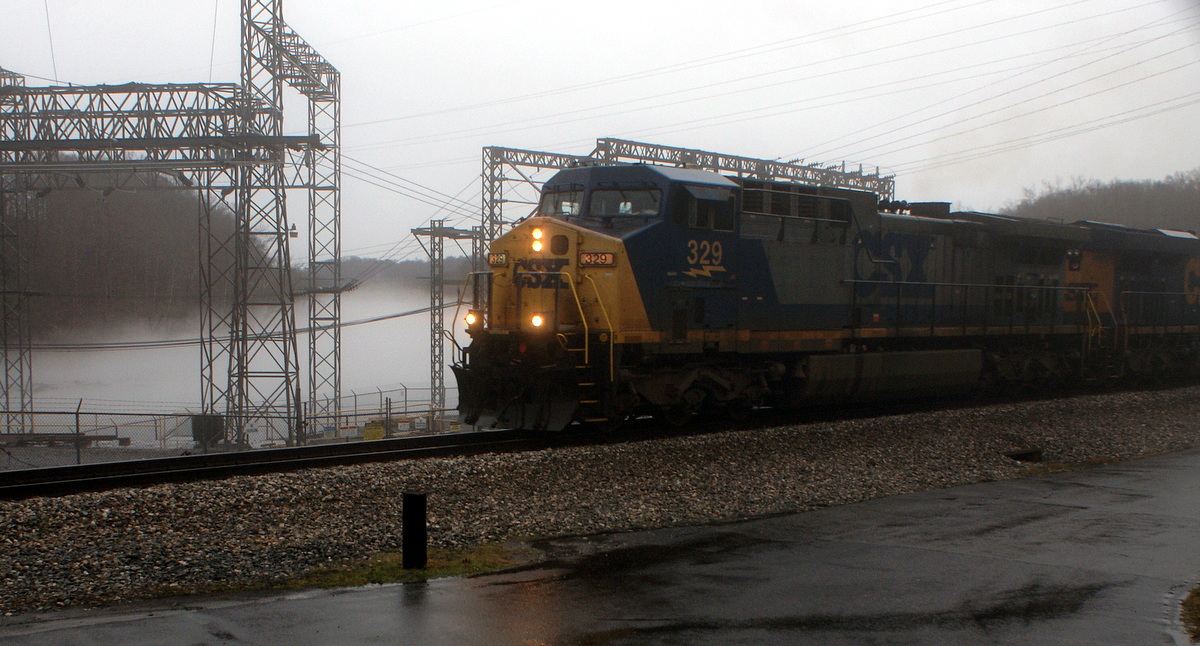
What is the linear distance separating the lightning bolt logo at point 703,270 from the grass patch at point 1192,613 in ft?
24.4

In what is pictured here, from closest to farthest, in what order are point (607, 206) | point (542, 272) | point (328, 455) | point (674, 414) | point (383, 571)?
1. point (383, 571)
2. point (328, 455)
3. point (542, 272)
4. point (607, 206)
5. point (674, 414)

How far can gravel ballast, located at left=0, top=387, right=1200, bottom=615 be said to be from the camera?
20.7 feet

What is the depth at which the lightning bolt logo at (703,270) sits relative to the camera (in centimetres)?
1262

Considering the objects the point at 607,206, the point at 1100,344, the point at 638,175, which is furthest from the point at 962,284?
the point at 607,206

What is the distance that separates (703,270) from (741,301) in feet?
3.07

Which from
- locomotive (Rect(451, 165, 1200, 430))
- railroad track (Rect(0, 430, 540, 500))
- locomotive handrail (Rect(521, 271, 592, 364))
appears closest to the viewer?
railroad track (Rect(0, 430, 540, 500))

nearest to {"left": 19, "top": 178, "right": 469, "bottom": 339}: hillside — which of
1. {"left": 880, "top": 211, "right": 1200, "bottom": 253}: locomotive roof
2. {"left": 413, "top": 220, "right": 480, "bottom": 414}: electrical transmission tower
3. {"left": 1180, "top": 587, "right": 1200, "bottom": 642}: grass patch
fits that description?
{"left": 413, "top": 220, "right": 480, "bottom": 414}: electrical transmission tower

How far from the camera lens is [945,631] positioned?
5301mm

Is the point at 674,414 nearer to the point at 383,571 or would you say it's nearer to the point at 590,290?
the point at 590,290

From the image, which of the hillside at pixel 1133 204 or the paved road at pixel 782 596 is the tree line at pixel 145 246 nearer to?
the hillside at pixel 1133 204

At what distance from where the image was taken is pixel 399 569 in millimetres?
6535

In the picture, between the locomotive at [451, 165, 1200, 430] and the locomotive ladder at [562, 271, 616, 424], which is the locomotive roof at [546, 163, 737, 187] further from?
the locomotive ladder at [562, 271, 616, 424]

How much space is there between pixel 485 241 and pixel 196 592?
2614 cm

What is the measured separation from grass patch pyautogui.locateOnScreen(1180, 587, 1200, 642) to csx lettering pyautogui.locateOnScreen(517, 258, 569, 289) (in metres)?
7.72
